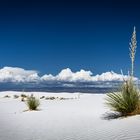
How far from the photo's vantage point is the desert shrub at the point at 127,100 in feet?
36.7

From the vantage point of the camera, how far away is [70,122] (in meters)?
11.8

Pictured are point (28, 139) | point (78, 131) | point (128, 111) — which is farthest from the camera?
point (128, 111)

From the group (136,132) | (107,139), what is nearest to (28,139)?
(107,139)

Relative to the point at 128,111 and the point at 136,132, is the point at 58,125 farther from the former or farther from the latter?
the point at 136,132

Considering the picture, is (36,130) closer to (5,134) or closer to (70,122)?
(5,134)

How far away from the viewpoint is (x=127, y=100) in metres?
11.2

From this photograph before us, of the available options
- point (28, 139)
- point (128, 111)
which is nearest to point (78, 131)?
point (28, 139)

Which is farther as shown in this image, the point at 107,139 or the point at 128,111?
the point at 128,111

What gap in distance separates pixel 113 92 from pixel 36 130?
286 cm

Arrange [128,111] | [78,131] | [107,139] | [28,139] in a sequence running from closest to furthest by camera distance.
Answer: [107,139] < [28,139] < [78,131] < [128,111]

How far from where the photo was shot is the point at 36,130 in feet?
34.0

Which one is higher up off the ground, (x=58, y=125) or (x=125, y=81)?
(x=125, y=81)

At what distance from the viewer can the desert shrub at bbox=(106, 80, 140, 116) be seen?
440 inches

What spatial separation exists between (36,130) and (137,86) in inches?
140
